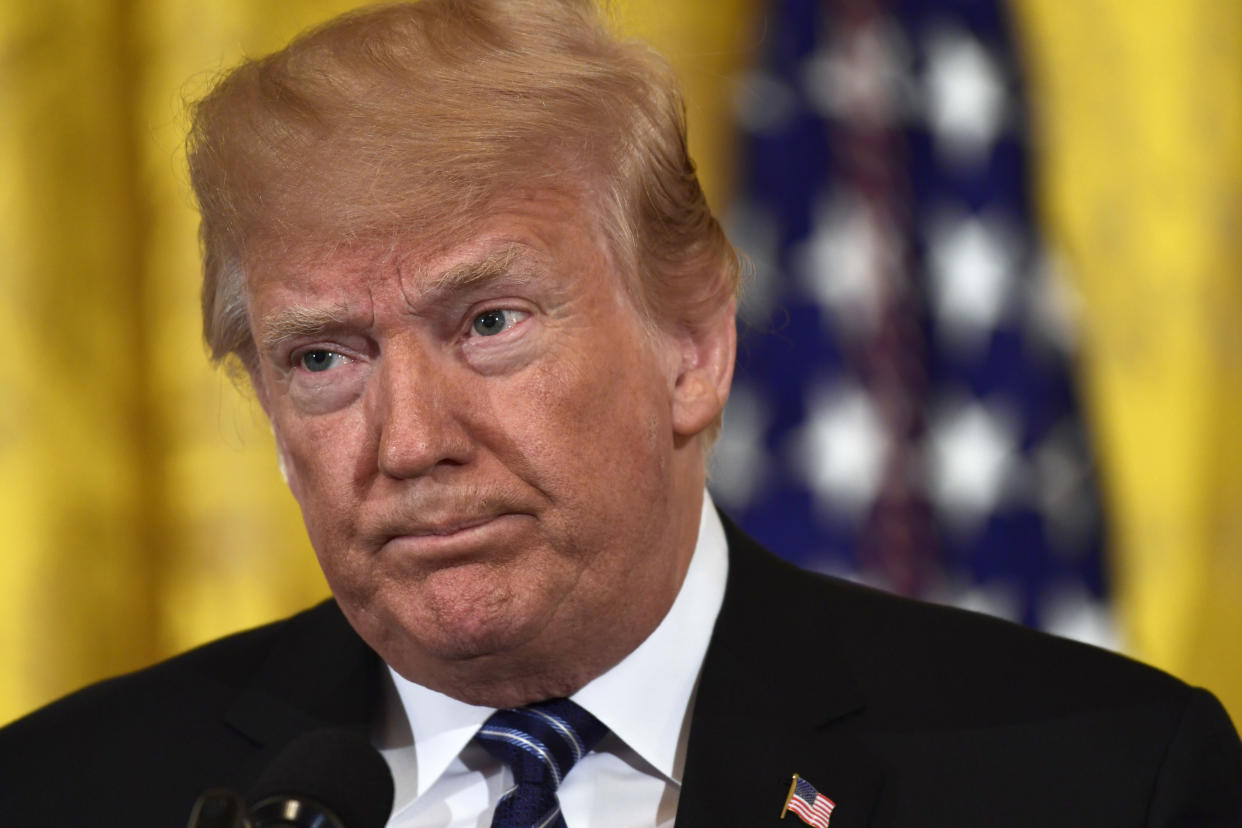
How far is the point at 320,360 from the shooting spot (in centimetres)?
178

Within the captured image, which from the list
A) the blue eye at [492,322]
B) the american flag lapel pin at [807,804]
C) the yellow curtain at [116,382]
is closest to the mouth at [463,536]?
the blue eye at [492,322]

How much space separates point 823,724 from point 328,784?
0.84 meters

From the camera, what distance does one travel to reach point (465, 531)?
5.49 feet

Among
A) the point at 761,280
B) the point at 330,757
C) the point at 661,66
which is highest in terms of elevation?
the point at 661,66

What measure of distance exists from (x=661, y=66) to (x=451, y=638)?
856mm

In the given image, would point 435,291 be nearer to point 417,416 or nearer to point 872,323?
point 417,416

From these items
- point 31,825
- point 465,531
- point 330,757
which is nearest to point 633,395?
point 465,531

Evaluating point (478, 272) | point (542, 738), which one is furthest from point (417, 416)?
point (542, 738)

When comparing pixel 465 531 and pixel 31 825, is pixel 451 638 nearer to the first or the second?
pixel 465 531

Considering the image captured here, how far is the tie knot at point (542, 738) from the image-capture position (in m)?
1.83

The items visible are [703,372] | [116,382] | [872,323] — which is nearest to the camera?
[703,372]

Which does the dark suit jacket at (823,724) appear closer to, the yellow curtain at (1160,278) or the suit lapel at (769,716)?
the suit lapel at (769,716)

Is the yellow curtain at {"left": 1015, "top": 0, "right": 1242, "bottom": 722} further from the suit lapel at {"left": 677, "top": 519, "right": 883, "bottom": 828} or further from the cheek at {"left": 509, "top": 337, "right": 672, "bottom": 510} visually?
the cheek at {"left": 509, "top": 337, "right": 672, "bottom": 510}

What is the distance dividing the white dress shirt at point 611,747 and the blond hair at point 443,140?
1.42ft
